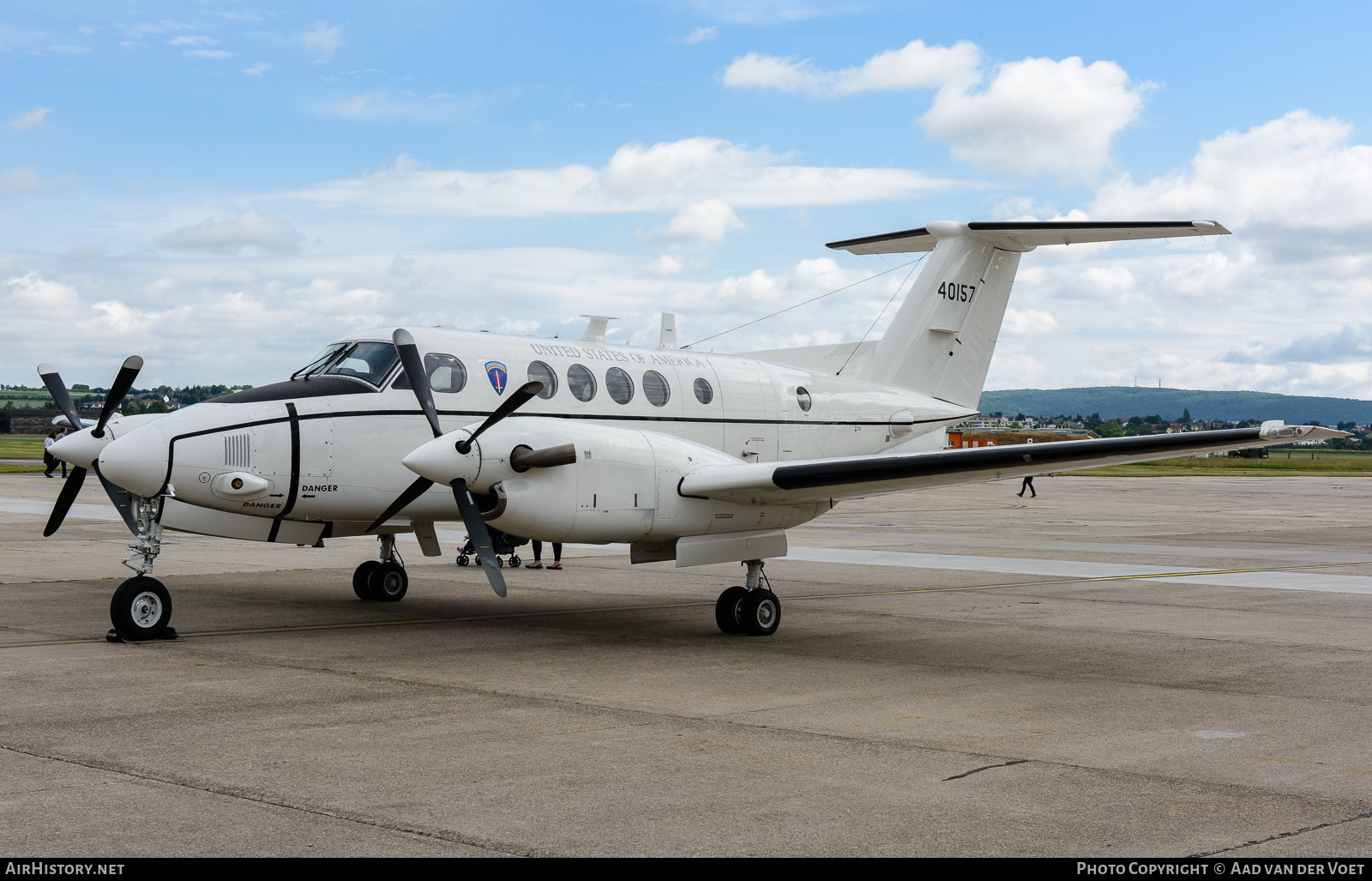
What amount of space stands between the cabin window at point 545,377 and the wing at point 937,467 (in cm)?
186

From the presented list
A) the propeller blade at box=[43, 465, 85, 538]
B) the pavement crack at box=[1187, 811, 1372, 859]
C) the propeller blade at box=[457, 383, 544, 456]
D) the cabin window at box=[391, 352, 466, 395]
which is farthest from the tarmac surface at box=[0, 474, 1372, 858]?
the cabin window at box=[391, 352, 466, 395]

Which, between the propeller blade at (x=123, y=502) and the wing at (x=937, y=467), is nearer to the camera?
the wing at (x=937, y=467)

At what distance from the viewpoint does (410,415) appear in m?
11.4

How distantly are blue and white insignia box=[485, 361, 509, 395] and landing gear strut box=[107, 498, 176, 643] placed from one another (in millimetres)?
3369

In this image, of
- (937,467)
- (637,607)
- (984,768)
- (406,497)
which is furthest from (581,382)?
(984,768)

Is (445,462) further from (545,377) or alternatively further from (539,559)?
(539,559)

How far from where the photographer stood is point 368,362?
37.6 feet

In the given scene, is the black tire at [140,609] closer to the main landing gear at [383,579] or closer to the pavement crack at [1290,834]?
the main landing gear at [383,579]

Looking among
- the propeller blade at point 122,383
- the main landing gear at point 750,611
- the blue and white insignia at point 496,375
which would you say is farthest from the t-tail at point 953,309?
the propeller blade at point 122,383

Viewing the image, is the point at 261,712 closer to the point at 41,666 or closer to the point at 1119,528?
the point at 41,666

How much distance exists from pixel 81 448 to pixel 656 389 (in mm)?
5853

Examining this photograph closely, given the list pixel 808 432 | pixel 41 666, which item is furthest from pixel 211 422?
pixel 808 432

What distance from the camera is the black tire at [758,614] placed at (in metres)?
11.9
